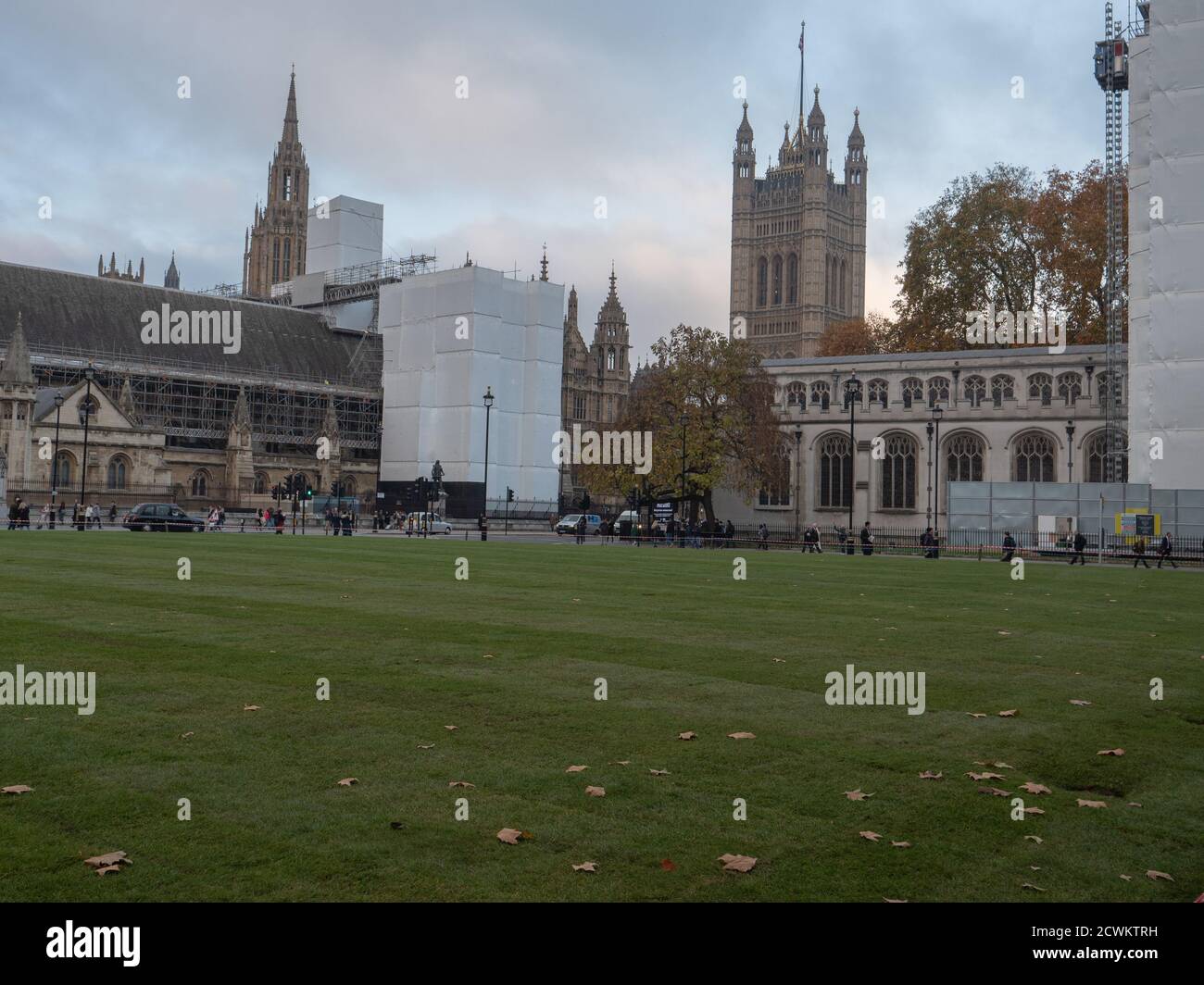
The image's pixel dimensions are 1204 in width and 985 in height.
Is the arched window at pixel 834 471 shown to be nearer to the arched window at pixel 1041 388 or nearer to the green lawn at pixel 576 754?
the arched window at pixel 1041 388

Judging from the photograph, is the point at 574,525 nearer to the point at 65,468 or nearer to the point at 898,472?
the point at 898,472

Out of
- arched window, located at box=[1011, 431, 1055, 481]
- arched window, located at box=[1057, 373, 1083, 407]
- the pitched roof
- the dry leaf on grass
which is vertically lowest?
the dry leaf on grass

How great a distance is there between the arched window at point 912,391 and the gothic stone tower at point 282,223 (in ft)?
270

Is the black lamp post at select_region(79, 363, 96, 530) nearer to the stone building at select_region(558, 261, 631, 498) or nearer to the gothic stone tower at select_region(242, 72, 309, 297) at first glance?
the stone building at select_region(558, 261, 631, 498)

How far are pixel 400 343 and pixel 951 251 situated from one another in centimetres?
3769

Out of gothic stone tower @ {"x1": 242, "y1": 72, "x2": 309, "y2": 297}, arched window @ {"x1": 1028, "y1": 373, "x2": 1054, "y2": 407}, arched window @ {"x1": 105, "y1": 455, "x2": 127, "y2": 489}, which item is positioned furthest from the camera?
gothic stone tower @ {"x1": 242, "y1": 72, "x2": 309, "y2": 297}

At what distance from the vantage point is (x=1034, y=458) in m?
60.1

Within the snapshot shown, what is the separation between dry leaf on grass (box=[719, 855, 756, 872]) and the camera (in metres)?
5.70

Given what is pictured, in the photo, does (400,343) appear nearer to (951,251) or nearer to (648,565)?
(951,251)

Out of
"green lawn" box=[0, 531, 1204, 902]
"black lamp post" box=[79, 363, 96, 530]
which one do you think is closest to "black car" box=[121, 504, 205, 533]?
"black lamp post" box=[79, 363, 96, 530]

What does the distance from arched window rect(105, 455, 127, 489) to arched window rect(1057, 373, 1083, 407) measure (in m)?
52.9

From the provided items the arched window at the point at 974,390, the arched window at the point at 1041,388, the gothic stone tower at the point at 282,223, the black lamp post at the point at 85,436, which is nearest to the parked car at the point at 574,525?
the arched window at the point at 974,390

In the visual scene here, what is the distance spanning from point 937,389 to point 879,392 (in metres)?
3.43
